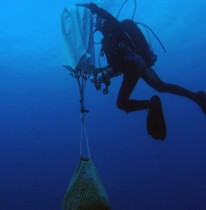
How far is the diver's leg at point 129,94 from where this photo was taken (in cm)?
505

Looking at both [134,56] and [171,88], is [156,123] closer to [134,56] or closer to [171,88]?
[171,88]

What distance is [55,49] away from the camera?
61.0 feet

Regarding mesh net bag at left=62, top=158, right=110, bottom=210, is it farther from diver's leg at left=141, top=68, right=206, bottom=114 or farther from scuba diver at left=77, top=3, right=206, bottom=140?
diver's leg at left=141, top=68, right=206, bottom=114

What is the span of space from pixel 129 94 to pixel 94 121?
28065 mm

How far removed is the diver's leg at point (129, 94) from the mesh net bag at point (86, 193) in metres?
1.59

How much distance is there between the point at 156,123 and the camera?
4602 mm

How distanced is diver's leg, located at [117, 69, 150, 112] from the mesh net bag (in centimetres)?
159

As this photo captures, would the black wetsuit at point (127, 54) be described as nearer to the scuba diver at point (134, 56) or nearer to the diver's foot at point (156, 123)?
the scuba diver at point (134, 56)

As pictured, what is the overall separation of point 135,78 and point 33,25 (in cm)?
1297

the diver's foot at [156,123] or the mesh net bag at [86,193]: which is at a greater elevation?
the diver's foot at [156,123]

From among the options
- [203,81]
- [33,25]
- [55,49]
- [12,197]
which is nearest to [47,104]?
[12,197]

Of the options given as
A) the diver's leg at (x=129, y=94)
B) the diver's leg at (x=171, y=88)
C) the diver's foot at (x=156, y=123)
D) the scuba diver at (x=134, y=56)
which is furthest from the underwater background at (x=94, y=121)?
the diver's foot at (x=156, y=123)

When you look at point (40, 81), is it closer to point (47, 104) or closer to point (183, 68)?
point (47, 104)

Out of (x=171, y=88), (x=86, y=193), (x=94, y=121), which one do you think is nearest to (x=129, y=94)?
(x=171, y=88)
